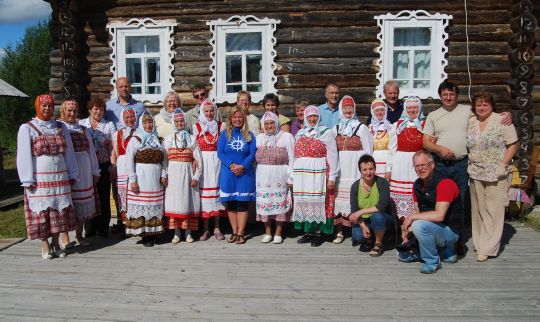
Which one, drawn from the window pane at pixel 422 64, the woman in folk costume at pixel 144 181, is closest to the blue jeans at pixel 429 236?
the woman in folk costume at pixel 144 181

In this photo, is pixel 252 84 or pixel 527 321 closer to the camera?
pixel 527 321

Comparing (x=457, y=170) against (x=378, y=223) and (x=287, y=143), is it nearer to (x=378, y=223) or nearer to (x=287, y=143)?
(x=378, y=223)

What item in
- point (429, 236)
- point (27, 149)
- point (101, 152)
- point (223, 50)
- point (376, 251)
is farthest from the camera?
point (223, 50)

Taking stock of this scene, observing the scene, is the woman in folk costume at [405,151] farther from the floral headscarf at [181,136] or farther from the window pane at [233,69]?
the window pane at [233,69]

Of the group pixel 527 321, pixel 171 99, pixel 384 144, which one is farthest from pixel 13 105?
pixel 527 321

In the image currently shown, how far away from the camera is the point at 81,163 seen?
209 inches

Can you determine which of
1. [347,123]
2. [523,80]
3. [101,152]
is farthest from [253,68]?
[523,80]

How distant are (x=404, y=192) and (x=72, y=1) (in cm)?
594

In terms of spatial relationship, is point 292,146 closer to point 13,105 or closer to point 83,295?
point 83,295

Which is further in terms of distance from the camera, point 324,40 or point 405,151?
point 324,40

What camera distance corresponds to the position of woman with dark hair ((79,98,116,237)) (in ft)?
18.7

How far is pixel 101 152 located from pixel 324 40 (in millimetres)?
3863

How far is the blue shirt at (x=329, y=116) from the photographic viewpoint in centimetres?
593

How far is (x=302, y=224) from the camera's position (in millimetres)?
5691
